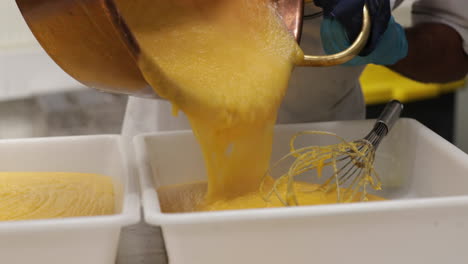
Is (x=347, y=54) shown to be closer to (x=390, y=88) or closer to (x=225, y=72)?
(x=225, y=72)

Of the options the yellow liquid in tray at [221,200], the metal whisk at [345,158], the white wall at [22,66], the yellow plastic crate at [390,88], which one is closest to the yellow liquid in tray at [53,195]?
the yellow liquid in tray at [221,200]

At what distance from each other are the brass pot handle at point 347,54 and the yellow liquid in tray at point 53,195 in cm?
27

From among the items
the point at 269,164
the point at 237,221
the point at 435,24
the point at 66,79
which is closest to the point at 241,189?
the point at 269,164

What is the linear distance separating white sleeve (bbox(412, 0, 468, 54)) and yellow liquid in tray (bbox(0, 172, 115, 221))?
55 centimetres

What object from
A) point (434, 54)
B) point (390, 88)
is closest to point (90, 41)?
point (434, 54)

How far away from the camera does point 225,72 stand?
616 mm

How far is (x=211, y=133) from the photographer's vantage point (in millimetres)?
612

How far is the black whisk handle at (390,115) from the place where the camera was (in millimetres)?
709

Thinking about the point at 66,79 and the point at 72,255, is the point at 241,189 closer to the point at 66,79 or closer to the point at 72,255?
the point at 72,255

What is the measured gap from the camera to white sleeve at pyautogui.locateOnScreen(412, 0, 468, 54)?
856 mm

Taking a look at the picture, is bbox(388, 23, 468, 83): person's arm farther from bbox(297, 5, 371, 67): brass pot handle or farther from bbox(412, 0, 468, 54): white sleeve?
bbox(297, 5, 371, 67): brass pot handle

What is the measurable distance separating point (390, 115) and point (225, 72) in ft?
0.75

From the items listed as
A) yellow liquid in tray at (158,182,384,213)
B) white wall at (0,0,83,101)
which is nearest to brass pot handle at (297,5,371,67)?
yellow liquid in tray at (158,182,384,213)

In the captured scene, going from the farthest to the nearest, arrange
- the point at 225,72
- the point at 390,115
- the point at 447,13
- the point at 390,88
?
the point at 390,88
the point at 447,13
the point at 390,115
the point at 225,72
